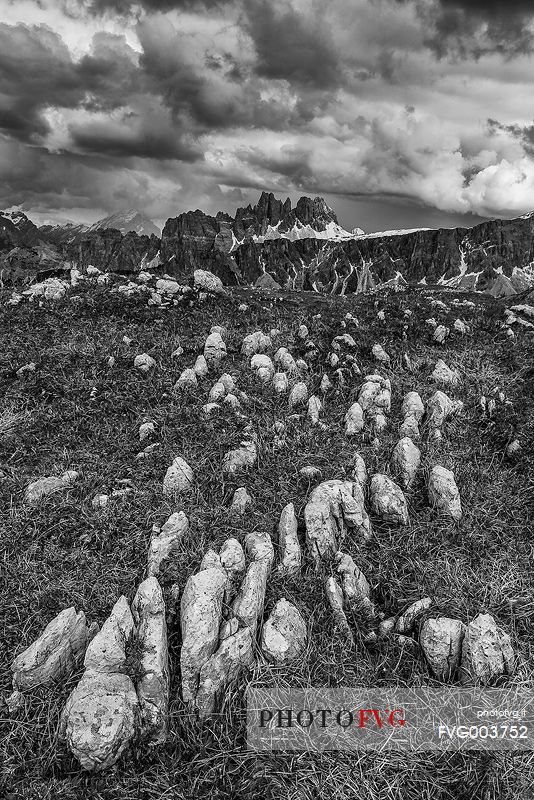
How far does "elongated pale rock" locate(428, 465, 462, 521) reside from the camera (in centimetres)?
599

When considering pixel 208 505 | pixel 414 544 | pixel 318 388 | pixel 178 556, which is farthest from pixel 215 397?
pixel 414 544

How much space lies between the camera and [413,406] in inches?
316

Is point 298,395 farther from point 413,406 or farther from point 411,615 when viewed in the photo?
point 411,615

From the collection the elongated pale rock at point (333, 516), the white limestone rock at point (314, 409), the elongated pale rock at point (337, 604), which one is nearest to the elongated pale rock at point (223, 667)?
the elongated pale rock at point (337, 604)

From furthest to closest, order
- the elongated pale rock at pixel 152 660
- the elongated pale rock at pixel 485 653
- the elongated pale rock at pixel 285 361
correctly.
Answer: the elongated pale rock at pixel 285 361 < the elongated pale rock at pixel 485 653 < the elongated pale rock at pixel 152 660

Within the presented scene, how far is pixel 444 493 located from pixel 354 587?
187 centimetres

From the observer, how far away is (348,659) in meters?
4.57

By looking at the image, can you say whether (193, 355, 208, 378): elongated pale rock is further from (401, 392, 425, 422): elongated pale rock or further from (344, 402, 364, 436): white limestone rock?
(401, 392, 425, 422): elongated pale rock

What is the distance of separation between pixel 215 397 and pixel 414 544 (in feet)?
14.3

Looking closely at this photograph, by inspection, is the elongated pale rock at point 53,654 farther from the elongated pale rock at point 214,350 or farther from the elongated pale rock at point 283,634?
the elongated pale rock at point 214,350

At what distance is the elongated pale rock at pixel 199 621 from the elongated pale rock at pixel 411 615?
6.02ft

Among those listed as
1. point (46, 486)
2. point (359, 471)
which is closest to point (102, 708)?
point (46, 486)

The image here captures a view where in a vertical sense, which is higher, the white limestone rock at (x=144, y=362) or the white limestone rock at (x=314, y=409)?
the white limestone rock at (x=144, y=362)

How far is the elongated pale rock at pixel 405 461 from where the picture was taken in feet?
21.5
